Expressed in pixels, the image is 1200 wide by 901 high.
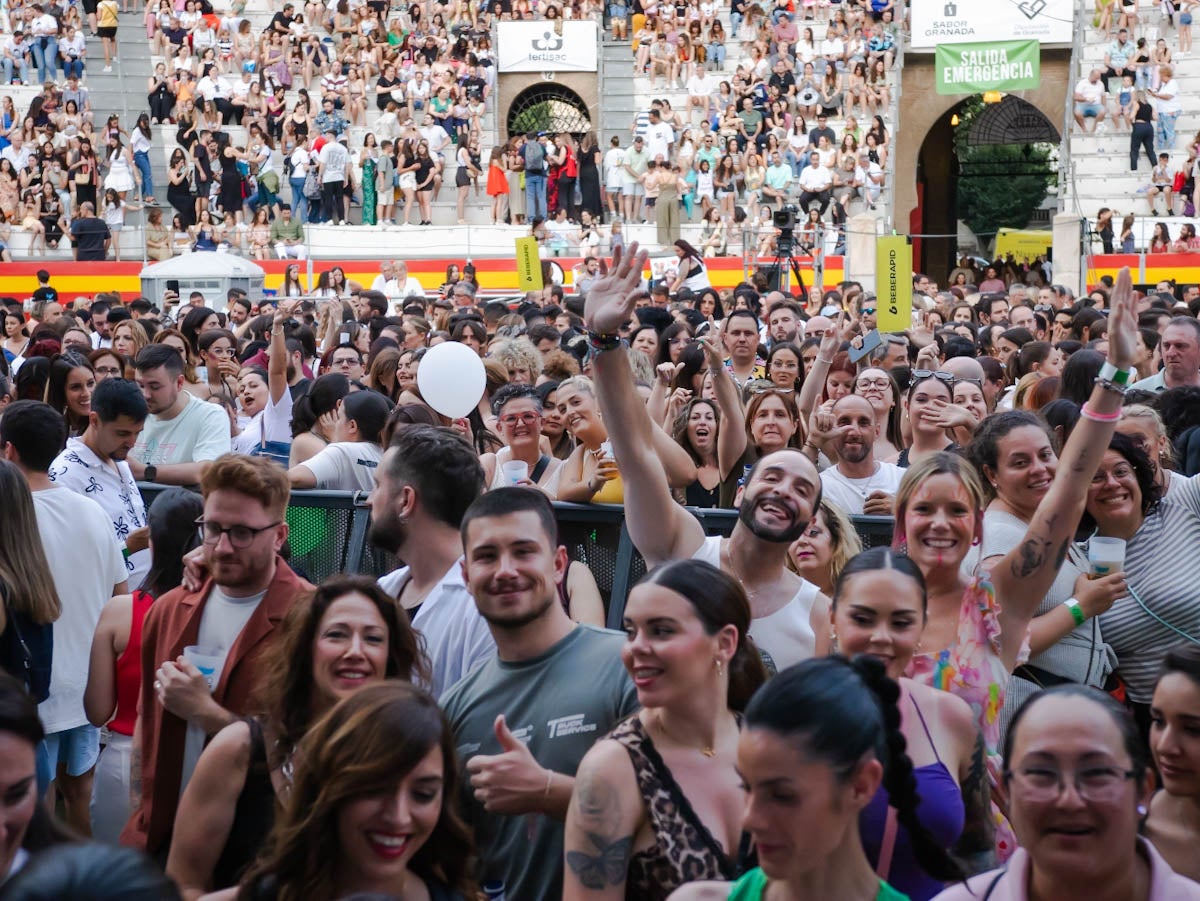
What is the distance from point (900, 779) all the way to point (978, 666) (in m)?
0.98

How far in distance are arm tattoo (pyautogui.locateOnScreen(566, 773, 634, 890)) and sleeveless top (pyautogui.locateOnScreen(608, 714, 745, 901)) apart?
0.04 m

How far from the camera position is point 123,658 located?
4457mm

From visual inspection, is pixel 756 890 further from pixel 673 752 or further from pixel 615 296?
pixel 615 296

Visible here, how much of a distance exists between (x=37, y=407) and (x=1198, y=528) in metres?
3.69

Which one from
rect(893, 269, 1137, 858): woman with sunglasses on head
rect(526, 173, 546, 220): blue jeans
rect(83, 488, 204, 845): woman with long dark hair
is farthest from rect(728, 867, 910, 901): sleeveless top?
rect(526, 173, 546, 220): blue jeans

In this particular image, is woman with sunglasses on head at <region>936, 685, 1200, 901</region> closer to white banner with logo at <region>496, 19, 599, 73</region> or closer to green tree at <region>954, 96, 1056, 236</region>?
white banner with logo at <region>496, 19, 599, 73</region>

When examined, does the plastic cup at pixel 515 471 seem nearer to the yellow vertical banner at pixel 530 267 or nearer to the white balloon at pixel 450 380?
the white balloon at pixel 450 380

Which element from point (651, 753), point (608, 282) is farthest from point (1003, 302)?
point (651, 753)

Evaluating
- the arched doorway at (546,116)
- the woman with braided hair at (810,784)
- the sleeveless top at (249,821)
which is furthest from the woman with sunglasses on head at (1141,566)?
the arched doorway at (546,116)

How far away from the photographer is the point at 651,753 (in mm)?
3039

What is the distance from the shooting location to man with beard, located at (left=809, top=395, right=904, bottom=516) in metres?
5.95

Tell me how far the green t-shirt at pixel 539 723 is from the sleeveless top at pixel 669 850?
14.0 inches

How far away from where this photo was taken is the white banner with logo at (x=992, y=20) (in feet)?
86.5

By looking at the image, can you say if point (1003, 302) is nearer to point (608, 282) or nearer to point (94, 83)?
point (608, 282)
